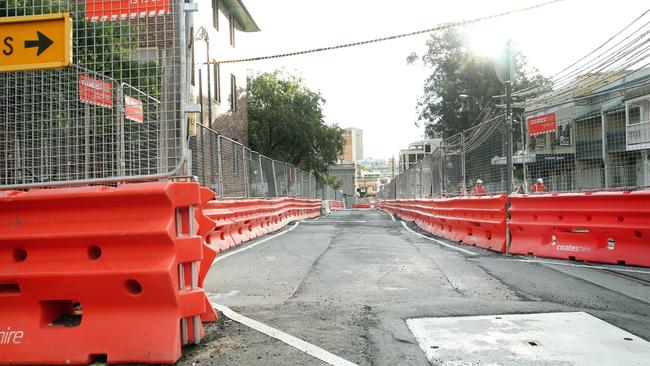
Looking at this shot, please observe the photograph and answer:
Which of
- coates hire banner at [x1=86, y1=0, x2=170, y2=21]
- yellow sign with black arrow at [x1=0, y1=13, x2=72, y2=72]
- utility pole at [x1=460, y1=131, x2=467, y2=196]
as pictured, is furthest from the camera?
utility pole at [x1=460, y1=131, x2=467, y2=196]

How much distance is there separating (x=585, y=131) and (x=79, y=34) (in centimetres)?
891

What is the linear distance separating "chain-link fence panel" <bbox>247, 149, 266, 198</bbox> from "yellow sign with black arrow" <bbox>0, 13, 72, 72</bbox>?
10971 millimetres

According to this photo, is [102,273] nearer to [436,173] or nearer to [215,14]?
[436,173]

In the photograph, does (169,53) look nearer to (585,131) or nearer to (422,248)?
(422,248)

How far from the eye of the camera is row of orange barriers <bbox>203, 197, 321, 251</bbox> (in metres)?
10.1

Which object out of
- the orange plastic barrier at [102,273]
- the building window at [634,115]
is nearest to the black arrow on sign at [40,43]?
the orange plastic barrier at [102,273]

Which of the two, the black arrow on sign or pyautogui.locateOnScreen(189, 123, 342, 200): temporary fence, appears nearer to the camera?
the black arrow on sign

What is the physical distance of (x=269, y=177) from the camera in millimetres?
18078

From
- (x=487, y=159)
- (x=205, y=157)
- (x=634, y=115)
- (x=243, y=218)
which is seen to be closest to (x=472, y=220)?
(x=487, y=159)

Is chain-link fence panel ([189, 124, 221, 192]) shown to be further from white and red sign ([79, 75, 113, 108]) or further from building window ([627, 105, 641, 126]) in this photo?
building window ([627, 105, 641, 126])

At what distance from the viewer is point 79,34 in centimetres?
418

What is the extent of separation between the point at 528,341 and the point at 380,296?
1.88 meters

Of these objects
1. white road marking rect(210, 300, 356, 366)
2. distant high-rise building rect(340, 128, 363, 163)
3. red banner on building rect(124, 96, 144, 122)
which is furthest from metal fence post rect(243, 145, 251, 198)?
distant high-rise building rect(340, 128, 363, 163)

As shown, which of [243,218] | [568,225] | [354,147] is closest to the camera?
[568,225]
